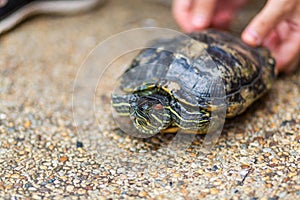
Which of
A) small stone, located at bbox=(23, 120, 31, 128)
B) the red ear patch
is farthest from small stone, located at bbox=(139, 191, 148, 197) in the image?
small stone, located at bbox=(23, 120, 31, 128)

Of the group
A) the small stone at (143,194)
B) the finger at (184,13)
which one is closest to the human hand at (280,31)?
the finger at (184,13)

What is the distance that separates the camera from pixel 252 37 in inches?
75.4

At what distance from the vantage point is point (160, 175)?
151 centimetres

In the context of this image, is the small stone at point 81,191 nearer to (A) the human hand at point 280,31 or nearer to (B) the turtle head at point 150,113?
(B) the turtle head at point 150,113

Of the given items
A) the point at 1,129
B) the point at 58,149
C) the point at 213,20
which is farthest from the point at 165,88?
the point at 213,20

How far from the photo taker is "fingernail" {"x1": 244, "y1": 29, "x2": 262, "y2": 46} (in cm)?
191

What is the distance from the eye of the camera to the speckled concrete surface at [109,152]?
1.43 metres

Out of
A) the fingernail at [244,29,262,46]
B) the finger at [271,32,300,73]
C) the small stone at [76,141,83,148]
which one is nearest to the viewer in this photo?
the small stone at [76,141,83,148]

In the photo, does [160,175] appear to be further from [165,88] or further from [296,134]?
[296,134]

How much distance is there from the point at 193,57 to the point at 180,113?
0.82 feet

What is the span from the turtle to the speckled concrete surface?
11 centimetres

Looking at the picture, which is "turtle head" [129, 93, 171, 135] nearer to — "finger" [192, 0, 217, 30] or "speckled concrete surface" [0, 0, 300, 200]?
"speckled concrete surface" [0, 0, 300, 200]

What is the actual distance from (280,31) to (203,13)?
407 mm

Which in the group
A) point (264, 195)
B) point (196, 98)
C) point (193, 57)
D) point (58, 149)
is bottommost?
point (264, 195)
